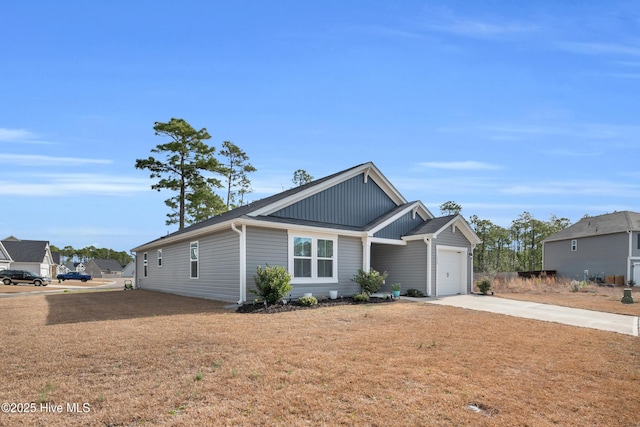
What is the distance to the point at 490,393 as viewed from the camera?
5.39 meters

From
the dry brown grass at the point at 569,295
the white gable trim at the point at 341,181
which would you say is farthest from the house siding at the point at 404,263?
the dry brown grass at the point at 569,295

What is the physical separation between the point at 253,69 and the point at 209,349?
34.4 ft

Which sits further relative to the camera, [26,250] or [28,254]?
[26,250]

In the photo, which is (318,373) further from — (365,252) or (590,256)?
(590,256)

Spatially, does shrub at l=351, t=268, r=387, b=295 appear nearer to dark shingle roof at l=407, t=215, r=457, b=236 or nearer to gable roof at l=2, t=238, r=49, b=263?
dark shingle roof at l=407, t=215, r=457, b=236

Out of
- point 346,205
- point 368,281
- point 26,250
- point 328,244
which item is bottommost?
point 26,250

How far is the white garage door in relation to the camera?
62.3ft

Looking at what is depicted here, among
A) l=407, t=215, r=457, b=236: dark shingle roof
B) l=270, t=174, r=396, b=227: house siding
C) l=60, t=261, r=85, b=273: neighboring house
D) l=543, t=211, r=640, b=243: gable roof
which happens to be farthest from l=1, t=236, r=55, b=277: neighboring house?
l=543, t=211, r=640, b=243: gable roof

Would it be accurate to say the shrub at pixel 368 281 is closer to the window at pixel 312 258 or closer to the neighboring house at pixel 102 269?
the window at pixel 312 258

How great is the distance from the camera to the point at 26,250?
55906mm

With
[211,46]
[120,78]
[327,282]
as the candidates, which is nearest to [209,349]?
[327,282]

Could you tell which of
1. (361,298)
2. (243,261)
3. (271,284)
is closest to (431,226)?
(361,298)

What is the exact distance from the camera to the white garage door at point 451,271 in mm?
19000

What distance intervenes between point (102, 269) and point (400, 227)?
8901cm
